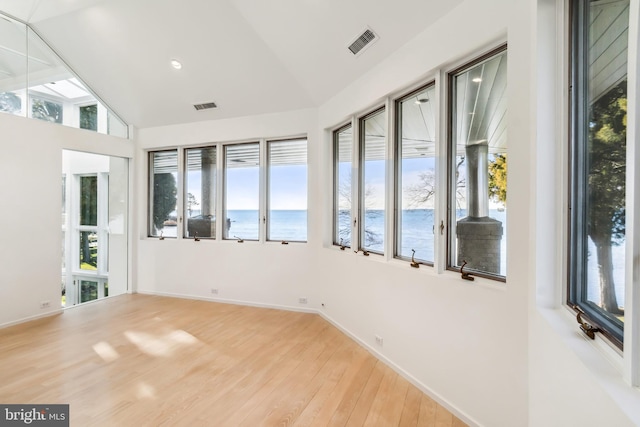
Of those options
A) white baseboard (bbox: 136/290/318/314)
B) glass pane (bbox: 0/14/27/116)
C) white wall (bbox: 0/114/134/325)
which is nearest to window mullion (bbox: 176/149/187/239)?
white baseboard (bbox: 136/290/318/314)

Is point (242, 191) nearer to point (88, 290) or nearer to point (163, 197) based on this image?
point (163, 197)

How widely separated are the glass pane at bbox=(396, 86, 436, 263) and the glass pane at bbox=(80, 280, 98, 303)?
16.2 feet

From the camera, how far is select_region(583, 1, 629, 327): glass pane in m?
1.00

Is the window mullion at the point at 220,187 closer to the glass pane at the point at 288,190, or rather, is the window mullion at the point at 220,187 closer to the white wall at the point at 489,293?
the glass pane at the point at 288,190

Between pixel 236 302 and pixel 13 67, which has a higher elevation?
pixel 13 67

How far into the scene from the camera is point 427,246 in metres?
2.72

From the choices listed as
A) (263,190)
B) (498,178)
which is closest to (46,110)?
(263,190)

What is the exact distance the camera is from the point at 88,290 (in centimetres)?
502

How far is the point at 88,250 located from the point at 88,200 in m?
0.81

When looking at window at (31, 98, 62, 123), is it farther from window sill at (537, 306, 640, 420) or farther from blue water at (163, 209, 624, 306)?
window sill at (537, 306, 640, 420)

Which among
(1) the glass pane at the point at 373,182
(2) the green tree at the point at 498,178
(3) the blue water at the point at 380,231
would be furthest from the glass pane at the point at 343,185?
(2) the green tree at the point at 498,178

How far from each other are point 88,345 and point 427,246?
3.69m

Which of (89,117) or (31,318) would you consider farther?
(89,117)

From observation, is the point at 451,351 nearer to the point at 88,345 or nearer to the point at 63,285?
the point at 88,345
